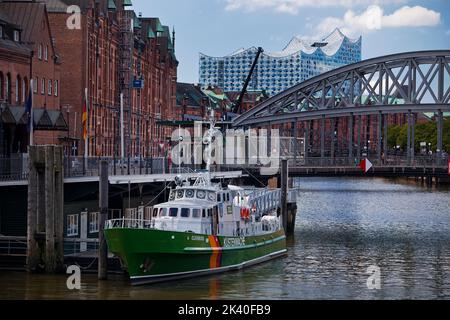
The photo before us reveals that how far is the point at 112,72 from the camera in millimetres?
112250

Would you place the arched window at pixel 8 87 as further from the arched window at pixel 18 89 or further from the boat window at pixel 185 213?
the boat window at pixel 185 213

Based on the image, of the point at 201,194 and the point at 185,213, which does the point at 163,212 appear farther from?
the point at 201,194

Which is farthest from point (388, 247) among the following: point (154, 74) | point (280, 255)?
point (154, 74)

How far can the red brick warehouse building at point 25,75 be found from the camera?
71.5 m

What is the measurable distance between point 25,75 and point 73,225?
80.3ft

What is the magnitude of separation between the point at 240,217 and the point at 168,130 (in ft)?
300

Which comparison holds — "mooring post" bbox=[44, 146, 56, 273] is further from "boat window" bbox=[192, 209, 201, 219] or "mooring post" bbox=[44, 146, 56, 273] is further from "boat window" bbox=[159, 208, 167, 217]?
"boat window" bbox=[192, 209, 201, 219]

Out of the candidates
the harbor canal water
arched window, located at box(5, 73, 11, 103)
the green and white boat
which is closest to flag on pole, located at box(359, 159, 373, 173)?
the harbor canal water

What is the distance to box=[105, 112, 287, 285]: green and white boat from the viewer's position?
1855 inches

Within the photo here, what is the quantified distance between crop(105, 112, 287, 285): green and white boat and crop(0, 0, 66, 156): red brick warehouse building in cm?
1765

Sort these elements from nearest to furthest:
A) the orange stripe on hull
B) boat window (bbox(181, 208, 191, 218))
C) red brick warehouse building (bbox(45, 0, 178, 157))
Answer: the orange stripe on hull → boat window (bbox(181, 208, 191, 218)) → red brick warehouse building (bbox(45, 0, 178, 157))

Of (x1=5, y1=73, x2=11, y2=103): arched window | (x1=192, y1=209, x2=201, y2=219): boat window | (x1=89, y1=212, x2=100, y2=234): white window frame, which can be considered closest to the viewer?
(x1=192, y1=209, x2=201, y2=219): boat window

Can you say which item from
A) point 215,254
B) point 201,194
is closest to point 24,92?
point 201,194

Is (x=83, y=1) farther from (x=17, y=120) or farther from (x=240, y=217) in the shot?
(x=240, y=217)
